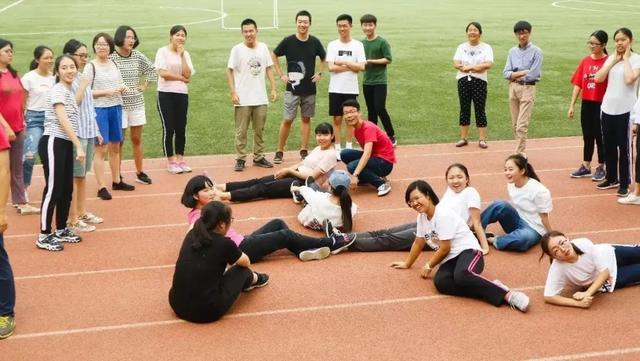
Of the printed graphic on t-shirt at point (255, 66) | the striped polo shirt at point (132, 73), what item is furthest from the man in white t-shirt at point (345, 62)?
the striped polo shirt at point (132, 73)

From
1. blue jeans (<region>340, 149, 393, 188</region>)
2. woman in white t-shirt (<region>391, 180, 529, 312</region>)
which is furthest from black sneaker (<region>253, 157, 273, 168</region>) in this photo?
woman in white t-shirt (<region>391, 180, 529, 312</region>)

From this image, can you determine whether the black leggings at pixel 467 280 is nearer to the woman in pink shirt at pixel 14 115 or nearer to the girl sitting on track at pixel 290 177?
the girl sitting on track at pixel 290 177

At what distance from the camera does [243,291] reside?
699 centimetres

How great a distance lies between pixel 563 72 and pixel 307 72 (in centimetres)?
997

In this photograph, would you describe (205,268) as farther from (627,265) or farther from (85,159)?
(627,265)

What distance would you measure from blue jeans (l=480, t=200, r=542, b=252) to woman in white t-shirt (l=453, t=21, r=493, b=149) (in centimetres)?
474

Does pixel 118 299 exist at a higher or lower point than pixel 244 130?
lower

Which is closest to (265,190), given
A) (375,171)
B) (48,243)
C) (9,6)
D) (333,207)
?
(375,171)

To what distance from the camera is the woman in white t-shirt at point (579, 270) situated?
6516 mm

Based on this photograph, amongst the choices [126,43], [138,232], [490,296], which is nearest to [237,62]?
[126,43]

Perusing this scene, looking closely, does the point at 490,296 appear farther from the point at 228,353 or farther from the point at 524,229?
the point at 228,353

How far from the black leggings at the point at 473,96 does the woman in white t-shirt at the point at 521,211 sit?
4668 millimetres

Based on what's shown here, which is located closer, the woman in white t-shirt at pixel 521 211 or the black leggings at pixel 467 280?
the black leggings at pixel 467 280

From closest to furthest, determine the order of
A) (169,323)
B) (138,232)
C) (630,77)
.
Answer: (169,323) < (138,232) < (630,77)
